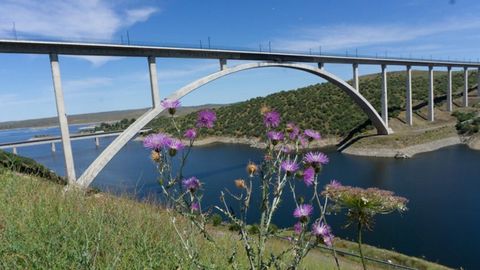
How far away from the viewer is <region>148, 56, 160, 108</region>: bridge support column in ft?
69.3

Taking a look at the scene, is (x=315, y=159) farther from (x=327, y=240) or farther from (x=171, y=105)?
(x=171, y=105)

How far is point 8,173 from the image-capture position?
418cm

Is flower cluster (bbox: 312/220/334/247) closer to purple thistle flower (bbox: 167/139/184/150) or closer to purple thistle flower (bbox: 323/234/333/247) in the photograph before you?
purple thistle flower (bbox: 323/234/333/247)

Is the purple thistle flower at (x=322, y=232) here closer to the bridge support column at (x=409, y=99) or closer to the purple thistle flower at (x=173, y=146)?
the purple thistle flower at (x=173, y=146)

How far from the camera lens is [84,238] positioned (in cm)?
235

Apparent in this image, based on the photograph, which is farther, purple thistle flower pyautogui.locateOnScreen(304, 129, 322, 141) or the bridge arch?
the bridge arch

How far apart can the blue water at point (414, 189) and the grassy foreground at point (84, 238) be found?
94 cm

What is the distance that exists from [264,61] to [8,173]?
26.6m

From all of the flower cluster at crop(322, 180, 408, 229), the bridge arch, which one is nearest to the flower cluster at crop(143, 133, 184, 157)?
the flower cluster at crop(322, 180, 408, 229)

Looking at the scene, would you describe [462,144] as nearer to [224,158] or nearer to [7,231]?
[224,158]

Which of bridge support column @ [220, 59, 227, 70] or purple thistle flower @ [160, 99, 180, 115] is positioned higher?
bridge support column @ [220, 59, 227, 70]

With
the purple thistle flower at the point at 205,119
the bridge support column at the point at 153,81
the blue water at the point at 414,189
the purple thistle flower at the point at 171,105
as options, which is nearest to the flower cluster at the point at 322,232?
the purple thistle flower at the point at 205,119

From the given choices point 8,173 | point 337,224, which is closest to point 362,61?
point 337,224

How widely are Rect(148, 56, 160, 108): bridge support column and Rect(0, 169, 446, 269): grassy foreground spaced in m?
18.0
